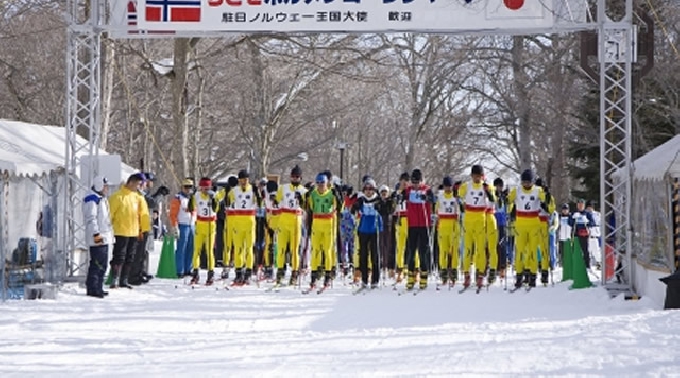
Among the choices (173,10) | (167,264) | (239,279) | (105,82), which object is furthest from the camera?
(105,82)

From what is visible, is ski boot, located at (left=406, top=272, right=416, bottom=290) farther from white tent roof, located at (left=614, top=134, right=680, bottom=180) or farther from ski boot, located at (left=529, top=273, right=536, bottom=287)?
white tent roof, located at (left=614, top=134, right=680, bottom=180)

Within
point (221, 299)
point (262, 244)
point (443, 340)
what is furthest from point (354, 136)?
point (443, 340)

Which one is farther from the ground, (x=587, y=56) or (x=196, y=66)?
(x=196, y=66)

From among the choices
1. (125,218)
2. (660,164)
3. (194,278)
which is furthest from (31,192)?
(660,164)

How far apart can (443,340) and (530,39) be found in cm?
3449

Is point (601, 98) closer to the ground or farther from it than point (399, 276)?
farther from it

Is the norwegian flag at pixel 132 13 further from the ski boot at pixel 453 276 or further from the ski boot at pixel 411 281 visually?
the ski boot at pixel 453 276

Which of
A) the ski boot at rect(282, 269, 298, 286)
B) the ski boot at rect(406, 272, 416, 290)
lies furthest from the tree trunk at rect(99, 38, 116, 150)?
the ski boot at rect(406, 272, 416, 290)

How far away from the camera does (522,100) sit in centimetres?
4275

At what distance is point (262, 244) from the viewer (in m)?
21.7

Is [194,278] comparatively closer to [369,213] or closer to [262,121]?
[369,213]

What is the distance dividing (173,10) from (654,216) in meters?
8.36

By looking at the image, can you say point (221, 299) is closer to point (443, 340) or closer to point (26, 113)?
point (443, 340)

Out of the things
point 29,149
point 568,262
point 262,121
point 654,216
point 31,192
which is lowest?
point 568,262
